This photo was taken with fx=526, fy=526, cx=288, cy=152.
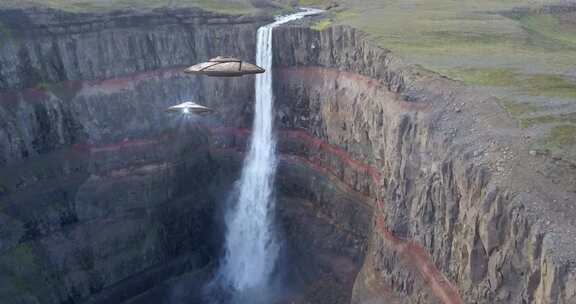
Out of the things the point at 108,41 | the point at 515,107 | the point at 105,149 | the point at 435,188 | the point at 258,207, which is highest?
the point at 108,41

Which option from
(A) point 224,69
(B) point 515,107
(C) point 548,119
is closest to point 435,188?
(B) point 515,107

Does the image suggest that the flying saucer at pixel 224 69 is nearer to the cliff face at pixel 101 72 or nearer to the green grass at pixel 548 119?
the green grass at pixel 548 119

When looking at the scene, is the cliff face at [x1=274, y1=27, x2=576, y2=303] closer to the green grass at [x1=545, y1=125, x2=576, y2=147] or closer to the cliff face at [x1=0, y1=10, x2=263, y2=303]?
the green grass at [x1=545, y1=125, x2=576, y2=147]

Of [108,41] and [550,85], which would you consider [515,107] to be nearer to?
[550,85]

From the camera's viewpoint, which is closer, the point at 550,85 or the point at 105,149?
the point at 550,85

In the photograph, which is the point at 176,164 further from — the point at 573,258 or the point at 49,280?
the point at 573,258

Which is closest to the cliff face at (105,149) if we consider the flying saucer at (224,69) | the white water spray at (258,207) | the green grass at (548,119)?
the white water spray at (258,207)
